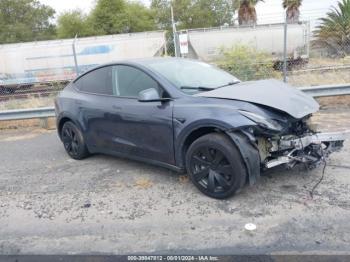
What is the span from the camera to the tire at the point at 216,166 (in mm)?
4039

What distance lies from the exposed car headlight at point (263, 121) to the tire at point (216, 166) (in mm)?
336

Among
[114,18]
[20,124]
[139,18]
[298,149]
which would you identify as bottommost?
[20,124]

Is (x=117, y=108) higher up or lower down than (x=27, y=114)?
higher up

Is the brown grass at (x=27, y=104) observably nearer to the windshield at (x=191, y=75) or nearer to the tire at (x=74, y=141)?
the tire at (x=74, y=141)

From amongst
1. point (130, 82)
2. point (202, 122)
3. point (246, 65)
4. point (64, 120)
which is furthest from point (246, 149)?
point (246, 65)

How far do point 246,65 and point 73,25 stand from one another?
3853cm

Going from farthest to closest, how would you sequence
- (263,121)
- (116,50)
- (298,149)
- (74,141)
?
(116,50)
(74,141)
(298,149)
(263,121)

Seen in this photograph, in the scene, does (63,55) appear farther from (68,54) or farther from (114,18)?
(114,18)

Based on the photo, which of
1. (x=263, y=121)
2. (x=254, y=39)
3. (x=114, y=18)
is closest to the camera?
(x=263, y=121)

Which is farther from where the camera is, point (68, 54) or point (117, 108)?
point (68, 54)

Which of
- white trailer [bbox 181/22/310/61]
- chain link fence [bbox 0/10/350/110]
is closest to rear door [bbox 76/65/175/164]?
chain link fence [bbox 0/10/350/110]

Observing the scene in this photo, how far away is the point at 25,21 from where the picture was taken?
49562 millimetres

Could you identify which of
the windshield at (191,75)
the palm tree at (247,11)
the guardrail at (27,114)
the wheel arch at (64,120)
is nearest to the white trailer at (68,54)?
the palm tree at (247,11)

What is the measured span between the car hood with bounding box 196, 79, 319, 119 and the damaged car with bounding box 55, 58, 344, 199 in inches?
0.4
